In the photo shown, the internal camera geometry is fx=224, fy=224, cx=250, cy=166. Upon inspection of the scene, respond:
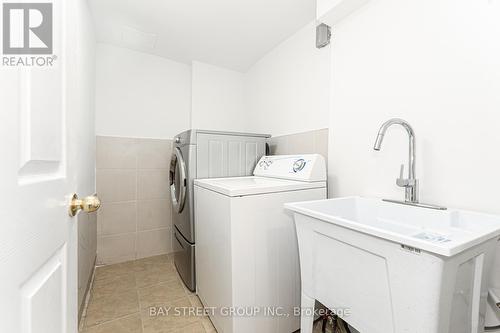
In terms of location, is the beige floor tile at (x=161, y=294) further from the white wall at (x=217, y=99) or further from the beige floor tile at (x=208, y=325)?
the white wall at (x=217, y=99)

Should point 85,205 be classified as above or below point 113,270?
above

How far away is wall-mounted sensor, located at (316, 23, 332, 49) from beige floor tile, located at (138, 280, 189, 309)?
2.17m

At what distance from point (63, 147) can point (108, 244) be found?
2.01m

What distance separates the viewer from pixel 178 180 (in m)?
1.95

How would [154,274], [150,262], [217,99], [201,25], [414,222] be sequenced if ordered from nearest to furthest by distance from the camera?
1. [414,222]
2. [201,25]
3. [154,274]
4. [150,262]
5. [217,99]

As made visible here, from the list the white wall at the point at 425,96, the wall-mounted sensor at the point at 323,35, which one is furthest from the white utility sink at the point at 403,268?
the wall-mounted sensor at the point at 323,35

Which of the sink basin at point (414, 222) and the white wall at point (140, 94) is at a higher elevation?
the white wall at point (140, 94)

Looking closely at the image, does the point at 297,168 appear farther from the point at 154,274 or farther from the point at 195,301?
the point at 154,274

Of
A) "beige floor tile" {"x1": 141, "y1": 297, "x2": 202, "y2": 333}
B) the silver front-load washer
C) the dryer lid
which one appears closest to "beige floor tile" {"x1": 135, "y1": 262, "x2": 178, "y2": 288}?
the silver front-load washer

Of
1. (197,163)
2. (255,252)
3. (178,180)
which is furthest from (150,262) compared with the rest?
(255,252)

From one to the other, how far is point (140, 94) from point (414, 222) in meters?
2.51

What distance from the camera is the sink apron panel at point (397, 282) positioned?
0.62 meters

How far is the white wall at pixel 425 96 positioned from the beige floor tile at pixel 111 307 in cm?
170

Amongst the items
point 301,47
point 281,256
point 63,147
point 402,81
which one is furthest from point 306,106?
point 63,147
